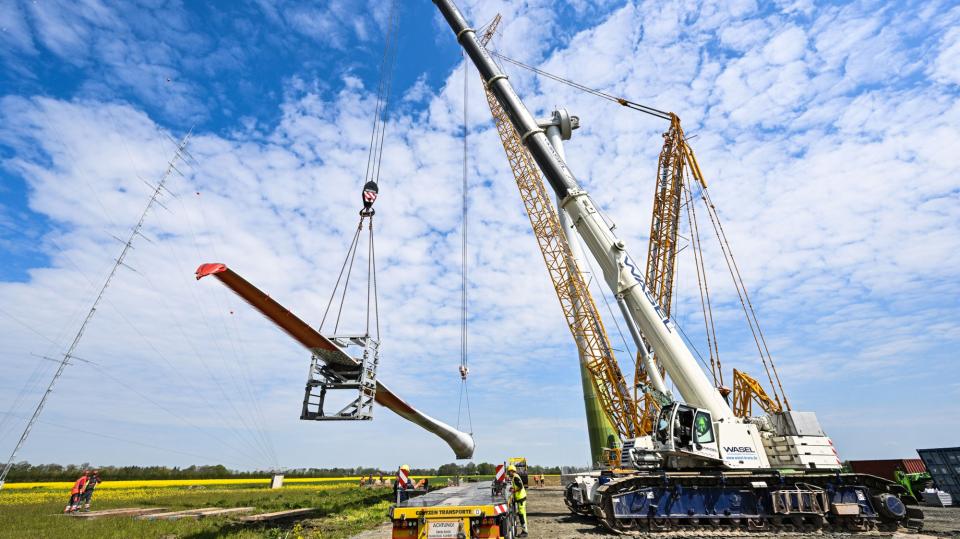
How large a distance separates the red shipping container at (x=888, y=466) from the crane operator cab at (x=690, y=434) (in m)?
19.7

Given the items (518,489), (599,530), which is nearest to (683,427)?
(599,530)

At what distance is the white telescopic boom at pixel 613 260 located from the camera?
41.5 feet

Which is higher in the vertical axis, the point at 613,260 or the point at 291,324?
the point at 613,260

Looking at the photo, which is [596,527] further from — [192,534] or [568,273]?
[568,273]

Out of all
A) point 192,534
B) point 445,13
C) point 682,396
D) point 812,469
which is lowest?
point 192,534

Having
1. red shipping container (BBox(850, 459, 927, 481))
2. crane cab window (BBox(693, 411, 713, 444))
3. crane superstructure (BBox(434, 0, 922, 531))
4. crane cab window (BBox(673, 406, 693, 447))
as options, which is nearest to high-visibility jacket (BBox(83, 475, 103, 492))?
crane superstructure (BBox(434, 0, 922, 531))

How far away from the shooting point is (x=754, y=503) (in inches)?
472

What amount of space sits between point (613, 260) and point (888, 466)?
918 inches

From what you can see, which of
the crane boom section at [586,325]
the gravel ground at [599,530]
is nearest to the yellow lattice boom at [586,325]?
the crane boom section at [586,325]

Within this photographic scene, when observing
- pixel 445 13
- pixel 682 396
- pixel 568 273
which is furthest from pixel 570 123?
pixel 682 396

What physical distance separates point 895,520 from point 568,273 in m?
22.4

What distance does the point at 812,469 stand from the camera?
11922mm

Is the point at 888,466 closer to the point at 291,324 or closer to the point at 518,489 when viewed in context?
the point at 518,489

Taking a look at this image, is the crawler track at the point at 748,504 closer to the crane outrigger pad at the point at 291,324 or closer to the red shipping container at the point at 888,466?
the crane outrigger pad at the point at 291,324
